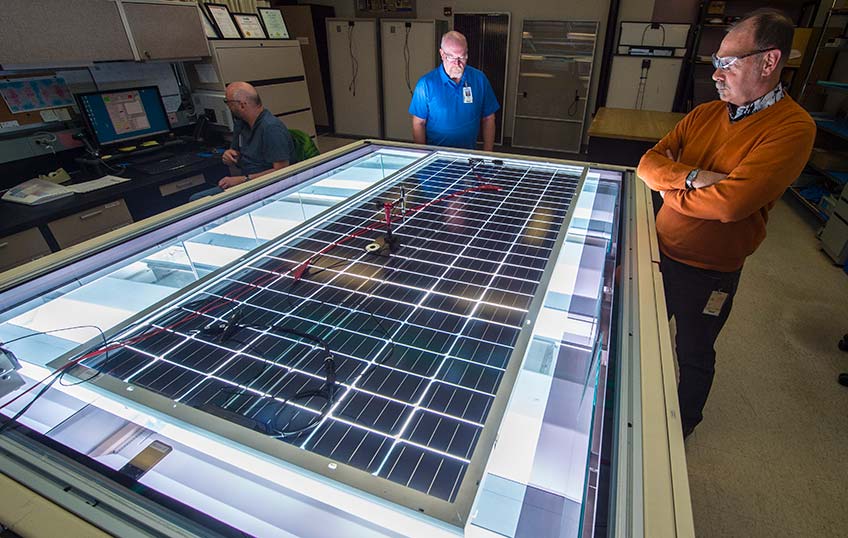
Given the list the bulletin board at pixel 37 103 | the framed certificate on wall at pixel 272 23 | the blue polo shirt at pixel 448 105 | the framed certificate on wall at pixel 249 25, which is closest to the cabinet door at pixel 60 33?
the bulletin board at pixel 37 103

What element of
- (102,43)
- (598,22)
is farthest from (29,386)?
(598,22)

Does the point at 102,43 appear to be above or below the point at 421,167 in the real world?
above

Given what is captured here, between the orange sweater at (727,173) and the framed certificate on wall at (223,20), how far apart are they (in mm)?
4184

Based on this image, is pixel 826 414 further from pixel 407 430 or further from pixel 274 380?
pixel 274 380

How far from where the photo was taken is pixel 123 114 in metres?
3.57

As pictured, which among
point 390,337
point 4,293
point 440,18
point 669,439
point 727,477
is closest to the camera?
point 669,439

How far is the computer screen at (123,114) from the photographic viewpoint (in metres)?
3.37

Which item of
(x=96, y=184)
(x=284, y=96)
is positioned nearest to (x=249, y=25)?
(x=284, y=96)

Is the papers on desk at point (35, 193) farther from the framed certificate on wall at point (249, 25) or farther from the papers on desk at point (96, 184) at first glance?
the framed certificate on wall at point (249, 25)

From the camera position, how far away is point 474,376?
880 mm

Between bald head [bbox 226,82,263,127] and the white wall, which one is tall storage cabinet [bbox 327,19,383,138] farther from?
bald head [bbox 226,82,263,127]

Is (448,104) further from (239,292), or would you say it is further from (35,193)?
(35,193)

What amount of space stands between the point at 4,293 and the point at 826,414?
151 inches

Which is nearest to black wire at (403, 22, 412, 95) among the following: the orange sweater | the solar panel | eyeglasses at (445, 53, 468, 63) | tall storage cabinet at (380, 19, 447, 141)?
tall storage cabinet at (380, 19, 447, 141)
